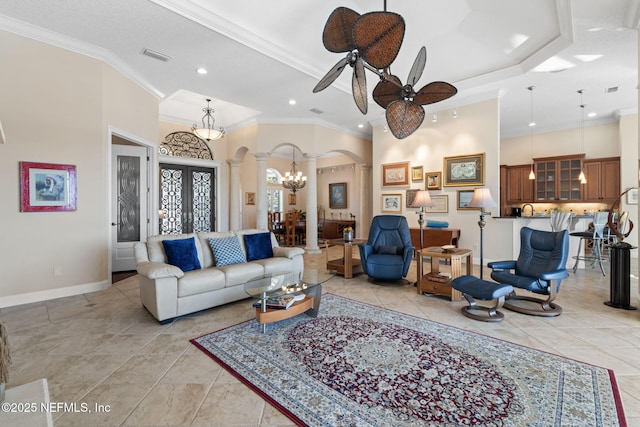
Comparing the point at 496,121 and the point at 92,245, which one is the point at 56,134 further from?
the point at 496,121

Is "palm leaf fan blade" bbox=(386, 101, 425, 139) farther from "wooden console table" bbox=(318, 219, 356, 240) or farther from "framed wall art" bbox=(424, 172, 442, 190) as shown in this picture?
"wooden console table" bbox=(318, 219, 356, 240)

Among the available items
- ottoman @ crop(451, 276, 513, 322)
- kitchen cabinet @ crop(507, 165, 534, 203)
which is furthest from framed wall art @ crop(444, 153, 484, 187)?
kitchen cabinet @ crop(507, 165, 534, 203)

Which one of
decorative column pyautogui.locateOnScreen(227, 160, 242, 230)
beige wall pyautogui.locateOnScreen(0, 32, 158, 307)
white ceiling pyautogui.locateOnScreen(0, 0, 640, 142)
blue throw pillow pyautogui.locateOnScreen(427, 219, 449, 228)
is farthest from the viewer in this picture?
decorative column pyautogui.locateOnScreen(227, 160, 242, 230)

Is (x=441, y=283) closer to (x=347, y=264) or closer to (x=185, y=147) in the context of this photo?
(x=347, y=264)

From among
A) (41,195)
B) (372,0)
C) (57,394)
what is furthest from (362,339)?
(41,195)

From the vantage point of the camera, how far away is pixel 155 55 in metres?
4.12

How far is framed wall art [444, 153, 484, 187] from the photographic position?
5715 mm

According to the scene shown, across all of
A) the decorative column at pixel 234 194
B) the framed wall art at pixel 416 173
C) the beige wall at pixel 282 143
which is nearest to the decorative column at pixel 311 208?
the beige wall at pixel 282 143

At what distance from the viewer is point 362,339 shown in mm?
2641

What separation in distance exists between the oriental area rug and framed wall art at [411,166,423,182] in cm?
426

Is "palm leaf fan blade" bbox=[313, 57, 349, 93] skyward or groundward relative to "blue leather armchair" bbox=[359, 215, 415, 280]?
skyward

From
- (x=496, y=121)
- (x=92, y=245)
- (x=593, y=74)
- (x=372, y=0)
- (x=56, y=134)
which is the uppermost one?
(x=372, y=0)

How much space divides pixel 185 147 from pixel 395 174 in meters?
5.55

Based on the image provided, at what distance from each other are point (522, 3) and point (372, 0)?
183cm
